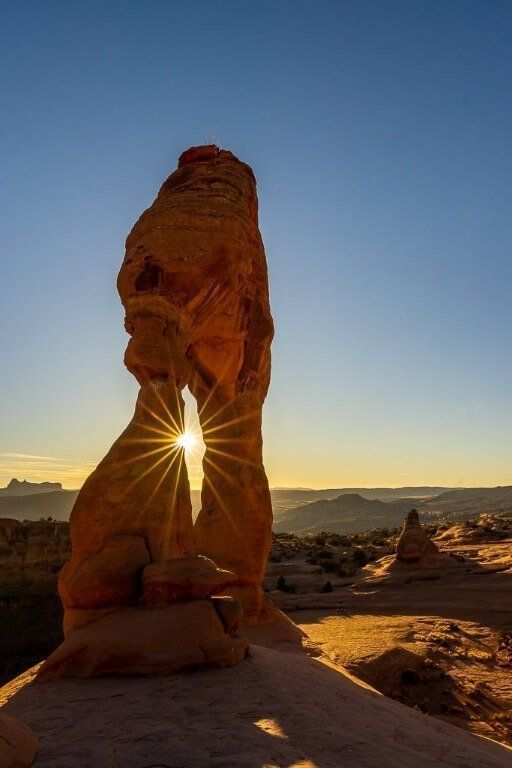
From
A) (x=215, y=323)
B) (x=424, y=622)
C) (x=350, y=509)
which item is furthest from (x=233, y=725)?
(x=350, y=509)

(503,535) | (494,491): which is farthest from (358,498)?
(503,535)

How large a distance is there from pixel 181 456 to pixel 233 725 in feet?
17.8

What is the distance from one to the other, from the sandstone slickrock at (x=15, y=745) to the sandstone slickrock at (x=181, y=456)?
2547 mm

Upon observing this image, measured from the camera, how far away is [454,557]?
2083 centimetres

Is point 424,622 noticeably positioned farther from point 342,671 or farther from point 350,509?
point 350,509

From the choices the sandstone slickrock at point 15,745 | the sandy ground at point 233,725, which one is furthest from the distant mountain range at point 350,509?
the sandstone slickrock at point 15,745

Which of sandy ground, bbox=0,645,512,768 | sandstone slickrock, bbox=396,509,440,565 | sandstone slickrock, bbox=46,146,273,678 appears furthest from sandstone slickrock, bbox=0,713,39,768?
sandstone slickrock, bbox=396,509,440,565

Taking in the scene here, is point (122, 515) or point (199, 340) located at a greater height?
point (199, 340)

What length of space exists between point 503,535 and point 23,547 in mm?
27470

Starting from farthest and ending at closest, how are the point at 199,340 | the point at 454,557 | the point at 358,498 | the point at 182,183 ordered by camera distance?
the point at 358,498 < the point at 454,557 < the point at 199,340 < the point at 182,183

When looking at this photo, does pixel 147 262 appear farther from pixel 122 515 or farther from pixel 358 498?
pixel 358 498

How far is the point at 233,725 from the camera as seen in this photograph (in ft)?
14.1

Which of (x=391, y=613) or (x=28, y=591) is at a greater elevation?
(x=391, y=613)

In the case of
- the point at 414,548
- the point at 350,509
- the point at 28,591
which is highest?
the point at 414,548
